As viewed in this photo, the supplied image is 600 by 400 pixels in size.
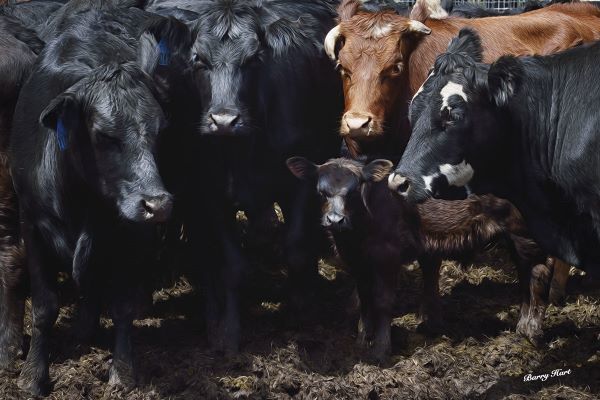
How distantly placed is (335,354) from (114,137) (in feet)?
6.82

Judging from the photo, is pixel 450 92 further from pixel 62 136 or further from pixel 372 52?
pixel 62 136

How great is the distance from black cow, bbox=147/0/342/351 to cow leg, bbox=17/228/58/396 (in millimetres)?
1141

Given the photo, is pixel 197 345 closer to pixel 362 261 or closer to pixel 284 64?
pixel 362 261

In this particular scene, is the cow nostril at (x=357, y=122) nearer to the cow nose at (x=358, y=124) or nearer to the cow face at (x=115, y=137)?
the cow nose at (x=358, y=124)

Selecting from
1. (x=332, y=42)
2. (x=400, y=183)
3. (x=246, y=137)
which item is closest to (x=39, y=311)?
(x=246, y=137)

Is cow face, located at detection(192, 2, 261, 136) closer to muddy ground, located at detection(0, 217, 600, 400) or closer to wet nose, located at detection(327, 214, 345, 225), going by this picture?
wet nose, located at detection(327, 214, 345, 225)

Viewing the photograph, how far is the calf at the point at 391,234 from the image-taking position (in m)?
7.52

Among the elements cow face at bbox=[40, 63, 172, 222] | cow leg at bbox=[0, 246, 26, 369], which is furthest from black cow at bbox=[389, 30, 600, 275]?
cow leg at bbox=[0, 246, 26, 369]

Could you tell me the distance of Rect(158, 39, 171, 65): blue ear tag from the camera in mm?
7676

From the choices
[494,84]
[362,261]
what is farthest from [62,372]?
[494,84]

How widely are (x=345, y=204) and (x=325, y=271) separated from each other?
174 centimetres

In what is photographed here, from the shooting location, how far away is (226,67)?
24.7ft

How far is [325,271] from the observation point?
9.10m

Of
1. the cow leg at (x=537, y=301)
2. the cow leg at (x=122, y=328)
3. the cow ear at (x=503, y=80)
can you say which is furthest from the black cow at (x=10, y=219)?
the cow leg at (x=537, y=301)
